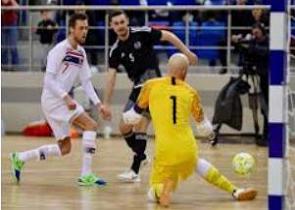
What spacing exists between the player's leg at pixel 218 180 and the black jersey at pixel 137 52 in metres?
1.99

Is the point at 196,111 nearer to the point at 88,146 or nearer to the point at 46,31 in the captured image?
the point at 88,146

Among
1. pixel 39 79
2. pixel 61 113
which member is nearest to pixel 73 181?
A: pixel 61 113

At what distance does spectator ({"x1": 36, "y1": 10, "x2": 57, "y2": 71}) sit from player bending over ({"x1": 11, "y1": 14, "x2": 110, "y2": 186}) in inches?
329

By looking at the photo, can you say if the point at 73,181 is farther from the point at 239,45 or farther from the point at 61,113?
the point at 239,45

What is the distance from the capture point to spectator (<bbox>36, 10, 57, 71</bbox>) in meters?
18.3

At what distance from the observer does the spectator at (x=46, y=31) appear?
60.1 ft

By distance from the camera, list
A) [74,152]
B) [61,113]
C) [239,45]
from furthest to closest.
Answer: [239,45]
[74,152]
[61,113]

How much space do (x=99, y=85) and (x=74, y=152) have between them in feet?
13.0

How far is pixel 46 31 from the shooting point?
1833 centimetres

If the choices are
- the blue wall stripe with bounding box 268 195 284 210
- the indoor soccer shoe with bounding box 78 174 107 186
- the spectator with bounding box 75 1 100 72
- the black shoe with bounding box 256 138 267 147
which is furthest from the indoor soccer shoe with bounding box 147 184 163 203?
the spectator with bounding box 75 1 100 72

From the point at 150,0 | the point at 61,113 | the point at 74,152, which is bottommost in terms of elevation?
the point at 74,152

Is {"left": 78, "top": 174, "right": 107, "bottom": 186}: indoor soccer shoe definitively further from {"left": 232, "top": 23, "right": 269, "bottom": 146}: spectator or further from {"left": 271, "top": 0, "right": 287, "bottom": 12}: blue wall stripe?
{"left": 232, "top": 23, "right": 269, "bottom": 146}: spectator

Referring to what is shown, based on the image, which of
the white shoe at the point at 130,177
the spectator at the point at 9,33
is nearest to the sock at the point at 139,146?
the white shoe at the point at 130,177

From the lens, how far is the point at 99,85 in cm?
1797
